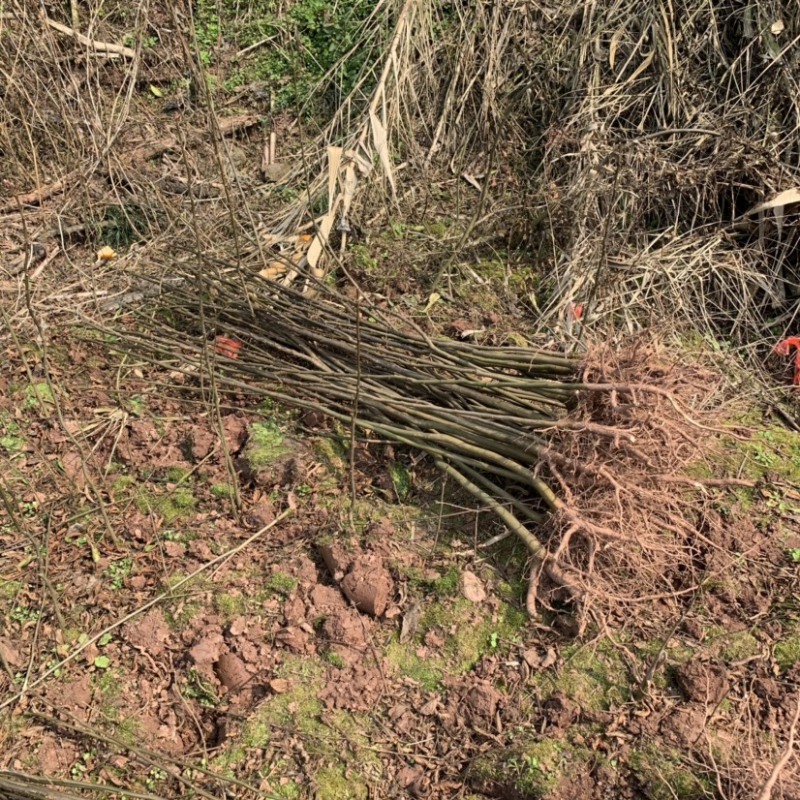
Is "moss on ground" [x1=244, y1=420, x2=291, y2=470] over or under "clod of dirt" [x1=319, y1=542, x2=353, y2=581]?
over

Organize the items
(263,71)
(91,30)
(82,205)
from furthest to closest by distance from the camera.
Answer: (263,71) → (91,30) → (82,205)

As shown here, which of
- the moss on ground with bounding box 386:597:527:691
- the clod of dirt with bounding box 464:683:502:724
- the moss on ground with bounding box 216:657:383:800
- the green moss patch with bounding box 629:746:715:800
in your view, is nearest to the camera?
the green moss patch with bounding box 629:746:715:800

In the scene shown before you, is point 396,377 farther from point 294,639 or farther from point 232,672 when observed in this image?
point 232,672

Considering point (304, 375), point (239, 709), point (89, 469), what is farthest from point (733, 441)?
point (89, 469)

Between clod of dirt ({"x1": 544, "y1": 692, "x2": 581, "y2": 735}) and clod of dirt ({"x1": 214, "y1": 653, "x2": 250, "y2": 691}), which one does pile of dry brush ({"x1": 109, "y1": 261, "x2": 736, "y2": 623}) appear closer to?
clod of dirt ({"x1": 544, "y1": 692, "x2": 581, "y2": 735})

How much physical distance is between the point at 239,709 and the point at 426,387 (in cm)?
136

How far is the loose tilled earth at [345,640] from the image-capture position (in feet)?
6.89

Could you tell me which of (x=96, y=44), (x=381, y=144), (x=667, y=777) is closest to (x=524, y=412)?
(x=667, y=777)

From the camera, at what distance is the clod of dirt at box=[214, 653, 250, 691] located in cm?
230

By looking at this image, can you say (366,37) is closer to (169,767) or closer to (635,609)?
(635,609)

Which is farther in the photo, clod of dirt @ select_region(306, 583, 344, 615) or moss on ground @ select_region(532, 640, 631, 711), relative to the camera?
clod of dirt @ select_region(306, 583, 344, 615)

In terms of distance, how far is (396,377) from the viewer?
2924 millimetres

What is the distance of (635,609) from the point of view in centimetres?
238

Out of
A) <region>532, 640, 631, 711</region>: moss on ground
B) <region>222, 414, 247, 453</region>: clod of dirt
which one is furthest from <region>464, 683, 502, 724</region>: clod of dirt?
<region>222, 414, 247, 453</region>: clod of dirt
